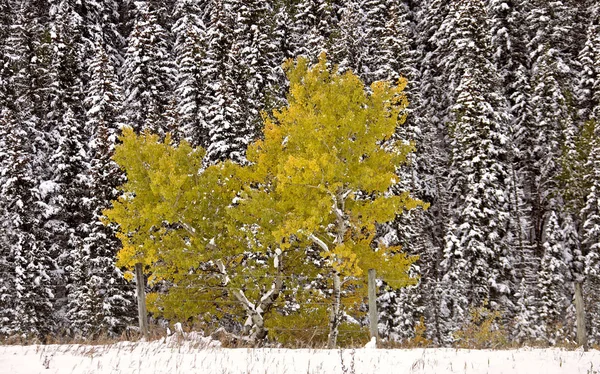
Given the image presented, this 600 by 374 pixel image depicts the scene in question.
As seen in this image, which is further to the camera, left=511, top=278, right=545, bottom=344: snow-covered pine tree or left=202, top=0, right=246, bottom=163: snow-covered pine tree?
left=202, top=0, right=246, bottom=163: snow-covered pine tree

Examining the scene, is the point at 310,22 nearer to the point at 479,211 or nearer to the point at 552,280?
the point at 479,211

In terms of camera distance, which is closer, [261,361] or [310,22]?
[261,361]

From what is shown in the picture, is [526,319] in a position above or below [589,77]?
below

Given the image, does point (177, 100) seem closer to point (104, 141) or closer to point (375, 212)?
point (104, 141)

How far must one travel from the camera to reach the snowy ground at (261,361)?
7.54 meters

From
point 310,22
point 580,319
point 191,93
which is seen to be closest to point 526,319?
point 580,319

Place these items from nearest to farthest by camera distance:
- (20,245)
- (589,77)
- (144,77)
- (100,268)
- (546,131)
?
(100,268), (20,245), (589,77), (144,77), (546,131)

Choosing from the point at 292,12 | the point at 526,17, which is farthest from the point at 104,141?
the point at 526,17

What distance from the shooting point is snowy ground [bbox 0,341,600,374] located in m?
7.54

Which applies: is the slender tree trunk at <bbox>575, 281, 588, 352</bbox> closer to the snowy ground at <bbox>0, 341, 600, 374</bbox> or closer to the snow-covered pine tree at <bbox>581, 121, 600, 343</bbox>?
the snowy ground at <bbox>0, 341, 600, 374</bbox>

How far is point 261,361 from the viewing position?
8.40 m

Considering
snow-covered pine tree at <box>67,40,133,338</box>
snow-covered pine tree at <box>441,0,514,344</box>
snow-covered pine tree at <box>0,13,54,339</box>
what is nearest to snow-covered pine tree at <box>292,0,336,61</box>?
snow-covered pine tree at <box>441,0,514,344</box>

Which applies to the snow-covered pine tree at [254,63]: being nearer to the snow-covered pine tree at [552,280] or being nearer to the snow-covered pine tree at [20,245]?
the snow-covered pine tree at [20,245]

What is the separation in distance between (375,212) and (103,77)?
2604 cm
